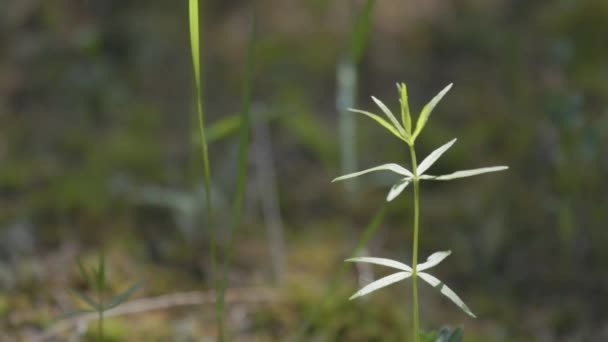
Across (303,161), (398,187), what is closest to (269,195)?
(303,161)

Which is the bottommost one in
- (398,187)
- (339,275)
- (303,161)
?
(339,275)

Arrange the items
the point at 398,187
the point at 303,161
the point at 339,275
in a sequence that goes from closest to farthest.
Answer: the point at 398,187 → the point at 339,275 → the point at 303,161

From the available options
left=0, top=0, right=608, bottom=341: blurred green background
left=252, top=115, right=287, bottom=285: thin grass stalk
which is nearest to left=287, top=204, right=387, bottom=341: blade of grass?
left=0, top=0, right=608, bottom=341: blurred green background

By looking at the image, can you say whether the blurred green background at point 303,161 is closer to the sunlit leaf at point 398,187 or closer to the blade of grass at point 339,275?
the blade of grass at point 339,275

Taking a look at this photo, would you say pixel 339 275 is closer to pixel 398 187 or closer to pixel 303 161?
pixel 398 187

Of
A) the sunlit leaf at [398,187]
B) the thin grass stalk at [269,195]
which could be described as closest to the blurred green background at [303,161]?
the thin grass stalk at [269,195]

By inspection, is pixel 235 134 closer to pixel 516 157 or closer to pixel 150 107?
pixel 150 107

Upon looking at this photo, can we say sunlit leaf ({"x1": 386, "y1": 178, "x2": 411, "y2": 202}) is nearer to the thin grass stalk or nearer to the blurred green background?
the blurred green background

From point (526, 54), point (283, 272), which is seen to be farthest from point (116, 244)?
point (526, 54)
